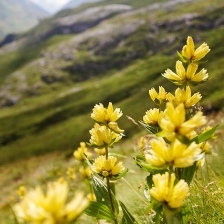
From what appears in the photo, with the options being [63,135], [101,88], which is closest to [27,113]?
[101,88]

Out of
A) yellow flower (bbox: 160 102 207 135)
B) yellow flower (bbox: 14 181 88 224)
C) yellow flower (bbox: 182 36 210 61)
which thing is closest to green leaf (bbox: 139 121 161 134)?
yellow flower (bbox: 182 36 210 61)

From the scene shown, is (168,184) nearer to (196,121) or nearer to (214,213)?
(196,121)

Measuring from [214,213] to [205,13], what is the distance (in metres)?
109

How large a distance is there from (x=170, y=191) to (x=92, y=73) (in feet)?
383

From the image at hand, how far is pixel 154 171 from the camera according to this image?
2.08 metres

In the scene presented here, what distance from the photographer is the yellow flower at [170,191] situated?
1432 millimetres

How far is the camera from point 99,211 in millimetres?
2234

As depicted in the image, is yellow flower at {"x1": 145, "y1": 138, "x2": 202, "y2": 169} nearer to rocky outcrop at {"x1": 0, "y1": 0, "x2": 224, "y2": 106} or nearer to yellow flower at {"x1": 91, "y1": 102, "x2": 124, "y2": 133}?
yellow flower at {"x1": 91, "y1": 102, "x2": 124, "y2": 133}

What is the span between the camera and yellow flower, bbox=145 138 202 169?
1487mm

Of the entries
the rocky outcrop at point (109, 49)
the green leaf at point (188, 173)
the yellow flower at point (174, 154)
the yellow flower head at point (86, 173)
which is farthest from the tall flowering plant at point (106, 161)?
the rocky outcrop at point (109, 49)

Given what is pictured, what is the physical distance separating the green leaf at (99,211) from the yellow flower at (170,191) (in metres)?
0.78

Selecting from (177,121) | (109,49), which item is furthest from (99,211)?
(109,49)

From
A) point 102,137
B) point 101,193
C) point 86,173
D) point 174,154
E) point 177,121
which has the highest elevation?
point 177,121

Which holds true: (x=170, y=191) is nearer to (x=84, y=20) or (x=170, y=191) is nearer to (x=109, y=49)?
(x=109, y=49)
